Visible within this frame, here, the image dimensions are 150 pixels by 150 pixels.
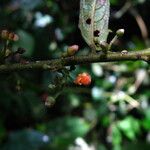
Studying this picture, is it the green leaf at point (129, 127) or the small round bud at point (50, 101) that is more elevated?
the small round bud at point (50, 101)

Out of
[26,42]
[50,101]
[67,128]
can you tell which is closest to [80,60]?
[50,101]

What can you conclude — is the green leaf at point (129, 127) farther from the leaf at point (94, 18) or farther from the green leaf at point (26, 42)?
the leaf at point (94, 18)

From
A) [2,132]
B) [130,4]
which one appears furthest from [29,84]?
[130,4]

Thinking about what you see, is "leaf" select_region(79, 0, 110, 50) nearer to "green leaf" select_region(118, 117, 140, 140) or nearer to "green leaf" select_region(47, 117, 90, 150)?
"green leaf" select_region(47, 117, 90, 150)

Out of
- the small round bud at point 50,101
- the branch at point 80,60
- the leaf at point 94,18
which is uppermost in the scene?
the leaf at point 94,18

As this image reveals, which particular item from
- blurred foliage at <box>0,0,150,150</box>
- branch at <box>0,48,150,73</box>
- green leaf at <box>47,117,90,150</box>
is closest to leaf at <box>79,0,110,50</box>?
branch at <box>0,48,150,73</box>

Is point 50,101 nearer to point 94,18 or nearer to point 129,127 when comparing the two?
point 94,18

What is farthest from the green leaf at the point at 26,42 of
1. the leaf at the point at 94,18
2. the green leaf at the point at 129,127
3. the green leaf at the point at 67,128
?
the leaf at the point at 94,18

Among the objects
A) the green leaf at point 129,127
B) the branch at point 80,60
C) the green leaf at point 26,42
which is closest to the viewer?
the branch at point 80,60
